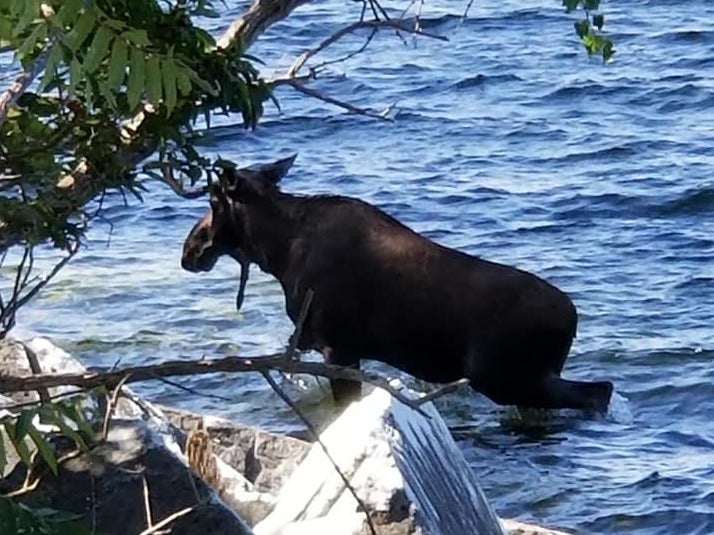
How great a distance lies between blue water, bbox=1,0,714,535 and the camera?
855 centimetres

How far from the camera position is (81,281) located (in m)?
11.2

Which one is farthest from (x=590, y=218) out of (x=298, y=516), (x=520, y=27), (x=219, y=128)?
(x=298, y=516)

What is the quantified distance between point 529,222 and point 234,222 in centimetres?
306

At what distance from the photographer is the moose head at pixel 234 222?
9062 millimetres

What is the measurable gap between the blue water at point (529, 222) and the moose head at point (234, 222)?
1.65 ft

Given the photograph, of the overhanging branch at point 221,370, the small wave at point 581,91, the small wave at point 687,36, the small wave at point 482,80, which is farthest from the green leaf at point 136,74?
the small wave at point 687,36

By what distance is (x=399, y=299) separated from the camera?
29.7ft

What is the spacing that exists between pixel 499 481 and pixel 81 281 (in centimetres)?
364

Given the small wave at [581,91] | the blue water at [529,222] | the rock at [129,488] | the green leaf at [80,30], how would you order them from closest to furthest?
the green leaf at [80,30]
the rock at [129,488]
the blue water at [529,222]
the small wave at [581,91]

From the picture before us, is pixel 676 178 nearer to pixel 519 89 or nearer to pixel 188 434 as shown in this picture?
pixel 519 89

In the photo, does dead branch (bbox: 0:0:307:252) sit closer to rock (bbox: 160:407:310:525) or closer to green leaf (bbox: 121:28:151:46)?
rock (bbox: 160:407:310:525)

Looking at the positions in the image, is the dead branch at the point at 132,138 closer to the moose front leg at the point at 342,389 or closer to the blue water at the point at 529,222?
A: the blue water at the point at 529,222

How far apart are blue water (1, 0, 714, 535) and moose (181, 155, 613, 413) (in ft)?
0.80

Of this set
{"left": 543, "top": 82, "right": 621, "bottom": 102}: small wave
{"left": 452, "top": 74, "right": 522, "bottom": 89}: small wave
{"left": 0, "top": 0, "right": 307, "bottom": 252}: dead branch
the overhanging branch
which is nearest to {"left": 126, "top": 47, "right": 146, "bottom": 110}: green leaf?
the overhanging branch
